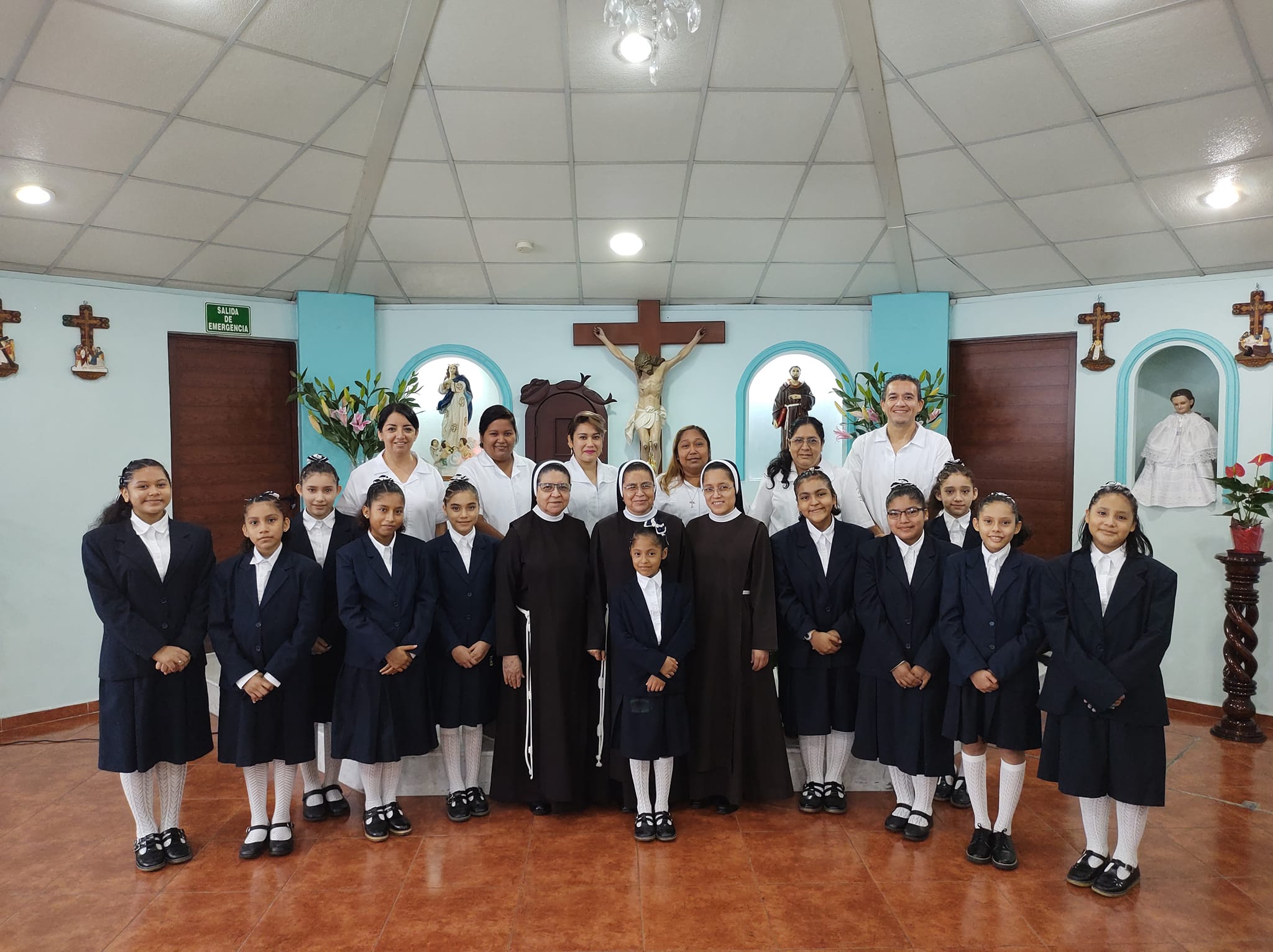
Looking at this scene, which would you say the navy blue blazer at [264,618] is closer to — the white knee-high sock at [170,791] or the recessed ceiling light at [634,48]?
the white knee-high sock at [170,791]

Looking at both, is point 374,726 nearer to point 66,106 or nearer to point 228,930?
point 228,930

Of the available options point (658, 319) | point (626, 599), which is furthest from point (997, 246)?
point (626, 599)

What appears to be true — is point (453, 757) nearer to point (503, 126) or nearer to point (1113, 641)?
point (1113, 641)

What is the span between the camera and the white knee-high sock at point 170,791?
3.38 m

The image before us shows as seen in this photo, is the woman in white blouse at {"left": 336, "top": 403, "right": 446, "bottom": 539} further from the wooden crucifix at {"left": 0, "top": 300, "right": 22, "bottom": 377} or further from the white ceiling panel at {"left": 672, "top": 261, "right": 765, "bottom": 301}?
the white ceiling panel at {"left": 672, "top": 261, "right": 765, "bottom": 301}

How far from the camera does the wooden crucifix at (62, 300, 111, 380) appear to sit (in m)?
5.46

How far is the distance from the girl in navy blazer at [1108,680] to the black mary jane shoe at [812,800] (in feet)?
3.36

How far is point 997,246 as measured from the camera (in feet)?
18.7

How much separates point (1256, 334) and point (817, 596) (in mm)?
3829

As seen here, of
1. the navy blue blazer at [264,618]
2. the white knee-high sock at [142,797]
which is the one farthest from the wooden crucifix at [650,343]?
the white knee-high sock at [142,797]

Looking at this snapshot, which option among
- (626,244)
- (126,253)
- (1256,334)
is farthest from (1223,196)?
(126,253)

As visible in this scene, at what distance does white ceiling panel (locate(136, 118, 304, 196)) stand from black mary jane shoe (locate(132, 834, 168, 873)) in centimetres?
349

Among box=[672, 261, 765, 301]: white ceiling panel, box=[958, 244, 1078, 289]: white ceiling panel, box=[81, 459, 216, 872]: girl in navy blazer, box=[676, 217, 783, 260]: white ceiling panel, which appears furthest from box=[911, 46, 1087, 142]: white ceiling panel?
box=[81, 459, 216, 872]: girl in navy blazer

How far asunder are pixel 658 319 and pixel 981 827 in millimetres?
4492
